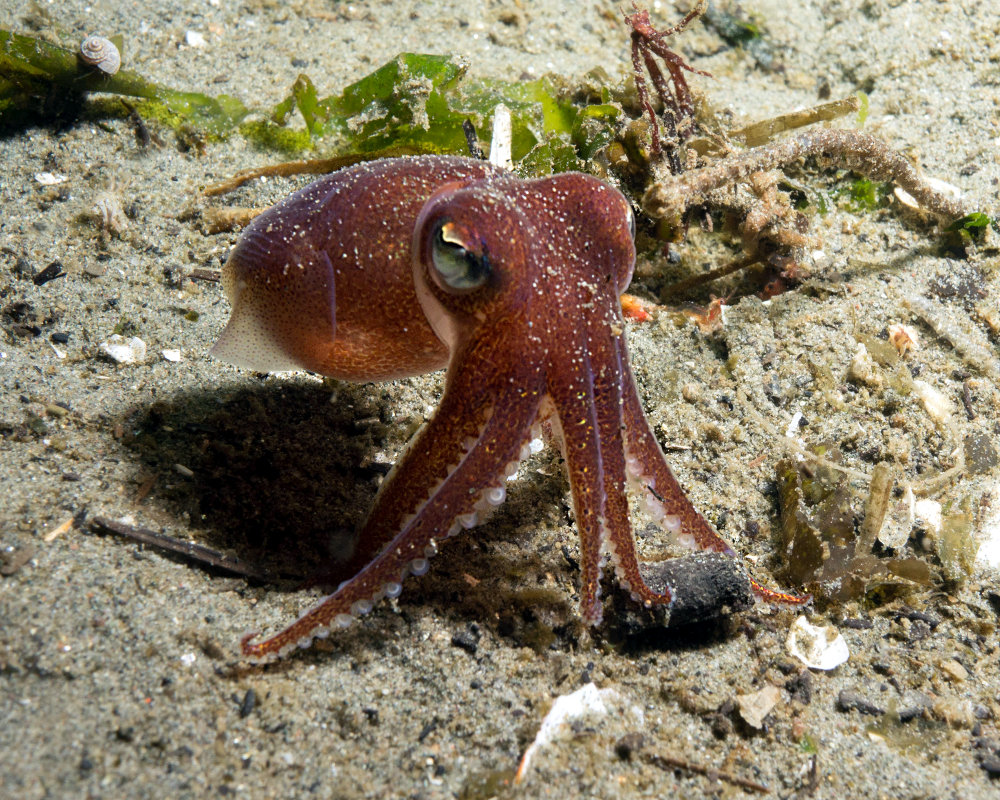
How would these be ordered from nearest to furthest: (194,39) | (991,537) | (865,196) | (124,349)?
(991,537)
(124,349)
(865,196)
(194,39)

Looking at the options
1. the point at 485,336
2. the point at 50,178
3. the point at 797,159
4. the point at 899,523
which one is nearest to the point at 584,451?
the point at 485,336

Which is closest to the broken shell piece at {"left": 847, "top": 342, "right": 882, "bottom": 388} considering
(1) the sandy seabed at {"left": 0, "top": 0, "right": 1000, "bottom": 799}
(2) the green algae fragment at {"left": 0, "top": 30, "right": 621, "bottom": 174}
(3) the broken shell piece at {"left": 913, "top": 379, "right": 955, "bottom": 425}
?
(1) the sandy seabed at {"left": 0, "top": 0, "right": 1000, "bottom": 799}

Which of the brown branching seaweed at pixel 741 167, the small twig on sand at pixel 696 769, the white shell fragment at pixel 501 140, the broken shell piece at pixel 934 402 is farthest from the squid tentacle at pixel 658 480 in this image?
the white shell fragment at pixel 501 140

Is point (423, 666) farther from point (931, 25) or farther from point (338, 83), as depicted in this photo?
point (931, 25)

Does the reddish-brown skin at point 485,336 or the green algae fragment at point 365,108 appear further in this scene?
the green algae fragment at point 365,108

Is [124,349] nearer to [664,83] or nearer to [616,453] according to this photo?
[616,453]

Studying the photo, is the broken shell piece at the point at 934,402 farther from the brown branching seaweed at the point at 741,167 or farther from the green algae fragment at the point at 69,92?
the green algae fragment at the point at 69,92

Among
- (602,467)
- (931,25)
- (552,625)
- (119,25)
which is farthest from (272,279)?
(931,25)
